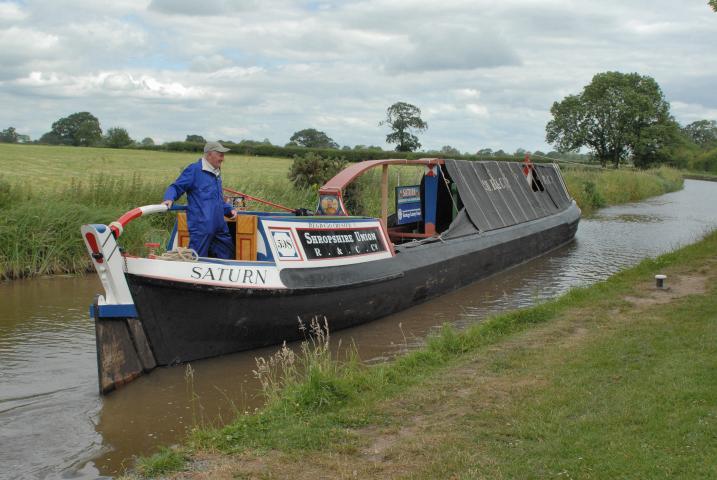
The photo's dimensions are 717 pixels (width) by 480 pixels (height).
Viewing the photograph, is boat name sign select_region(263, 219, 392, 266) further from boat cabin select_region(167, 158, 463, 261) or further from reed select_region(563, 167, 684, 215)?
reed select_region(563, 167, 684, 215)

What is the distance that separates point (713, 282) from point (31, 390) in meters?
8.78

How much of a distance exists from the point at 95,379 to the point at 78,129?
60.1 m

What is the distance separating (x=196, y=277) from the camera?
7516mm

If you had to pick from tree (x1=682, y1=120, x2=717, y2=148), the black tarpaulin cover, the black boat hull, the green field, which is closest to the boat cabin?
the black tarpaulin cover

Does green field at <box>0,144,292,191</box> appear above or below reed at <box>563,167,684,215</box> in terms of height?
above

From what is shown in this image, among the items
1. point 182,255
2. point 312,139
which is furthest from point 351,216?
point 312,139

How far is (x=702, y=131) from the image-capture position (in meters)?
116

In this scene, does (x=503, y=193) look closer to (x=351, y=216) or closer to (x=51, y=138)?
(x=351, y=216)

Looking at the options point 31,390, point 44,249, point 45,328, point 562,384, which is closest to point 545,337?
point 562,384

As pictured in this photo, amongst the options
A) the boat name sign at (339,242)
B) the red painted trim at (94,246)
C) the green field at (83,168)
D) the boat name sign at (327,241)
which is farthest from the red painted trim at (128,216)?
the green field at (83,168)

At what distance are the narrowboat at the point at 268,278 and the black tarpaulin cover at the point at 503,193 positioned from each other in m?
0.16

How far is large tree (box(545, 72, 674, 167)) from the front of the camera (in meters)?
59.6

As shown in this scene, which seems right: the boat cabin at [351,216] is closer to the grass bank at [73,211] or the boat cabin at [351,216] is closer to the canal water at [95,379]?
the grass bank at [73,211]

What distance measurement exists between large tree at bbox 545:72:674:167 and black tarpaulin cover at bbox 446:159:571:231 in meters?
43.8
